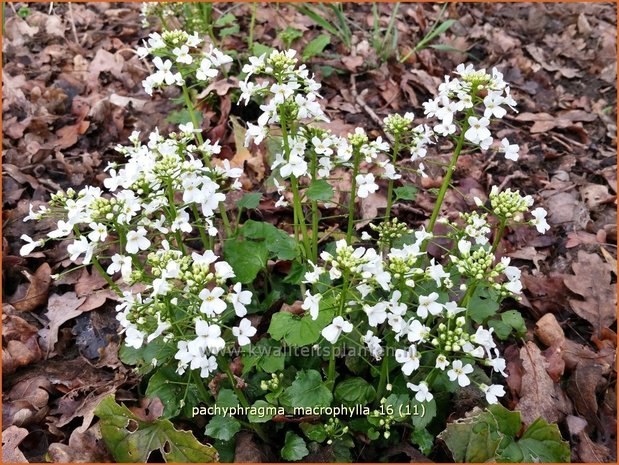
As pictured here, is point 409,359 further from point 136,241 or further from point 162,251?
point 136,241

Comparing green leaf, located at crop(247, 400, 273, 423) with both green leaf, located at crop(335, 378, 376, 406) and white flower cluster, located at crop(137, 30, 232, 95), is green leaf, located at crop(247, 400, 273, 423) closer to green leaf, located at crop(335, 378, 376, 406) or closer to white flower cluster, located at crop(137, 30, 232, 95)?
green leaf, located at crop(335, 378, 376, 406)

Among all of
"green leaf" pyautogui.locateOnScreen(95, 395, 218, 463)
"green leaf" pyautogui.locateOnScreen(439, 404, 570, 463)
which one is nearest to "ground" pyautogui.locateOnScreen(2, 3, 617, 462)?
"green leaf" pyautogui.locateOnScreen(95, 395, 218, 463)

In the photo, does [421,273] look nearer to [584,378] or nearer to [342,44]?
[584,378]

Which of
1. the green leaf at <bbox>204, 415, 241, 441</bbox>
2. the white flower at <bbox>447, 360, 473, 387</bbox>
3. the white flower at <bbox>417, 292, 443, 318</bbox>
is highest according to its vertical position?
the white flower at <bbox>417, 292, 443, 318</bbox>

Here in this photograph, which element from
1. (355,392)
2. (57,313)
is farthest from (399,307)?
(57,313)

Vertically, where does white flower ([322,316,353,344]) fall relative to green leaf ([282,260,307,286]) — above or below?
above

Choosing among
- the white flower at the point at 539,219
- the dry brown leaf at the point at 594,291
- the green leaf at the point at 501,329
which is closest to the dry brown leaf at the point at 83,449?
the green leaf at the point at 501,329
